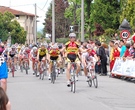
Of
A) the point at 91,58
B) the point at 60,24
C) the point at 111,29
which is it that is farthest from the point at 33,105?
the point at 60,24

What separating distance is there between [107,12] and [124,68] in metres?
40.3

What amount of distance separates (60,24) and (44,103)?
92.9 meters

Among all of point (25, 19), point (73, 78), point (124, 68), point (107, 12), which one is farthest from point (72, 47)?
point (25, 19)

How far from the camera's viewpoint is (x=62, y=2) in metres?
112

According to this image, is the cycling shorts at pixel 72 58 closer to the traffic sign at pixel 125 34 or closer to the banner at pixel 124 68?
the banner at pixel 124 68

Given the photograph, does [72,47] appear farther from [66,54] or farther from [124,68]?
[124,68]

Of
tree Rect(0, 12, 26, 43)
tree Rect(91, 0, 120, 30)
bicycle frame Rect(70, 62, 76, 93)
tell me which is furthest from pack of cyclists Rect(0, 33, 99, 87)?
tree Rect(0, 12, 26, 43)

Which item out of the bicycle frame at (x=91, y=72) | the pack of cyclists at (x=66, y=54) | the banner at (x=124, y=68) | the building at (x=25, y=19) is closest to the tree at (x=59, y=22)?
the building at (x=25, y=19)

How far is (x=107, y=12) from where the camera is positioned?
62.5 m

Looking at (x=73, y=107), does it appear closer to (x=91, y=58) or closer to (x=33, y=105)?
(x=33, y=105)

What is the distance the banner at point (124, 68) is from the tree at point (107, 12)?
1497 inches

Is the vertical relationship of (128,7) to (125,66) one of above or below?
above

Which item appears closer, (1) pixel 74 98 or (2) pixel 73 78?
(1) pixel 74 98

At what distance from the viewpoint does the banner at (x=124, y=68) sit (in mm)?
21609
